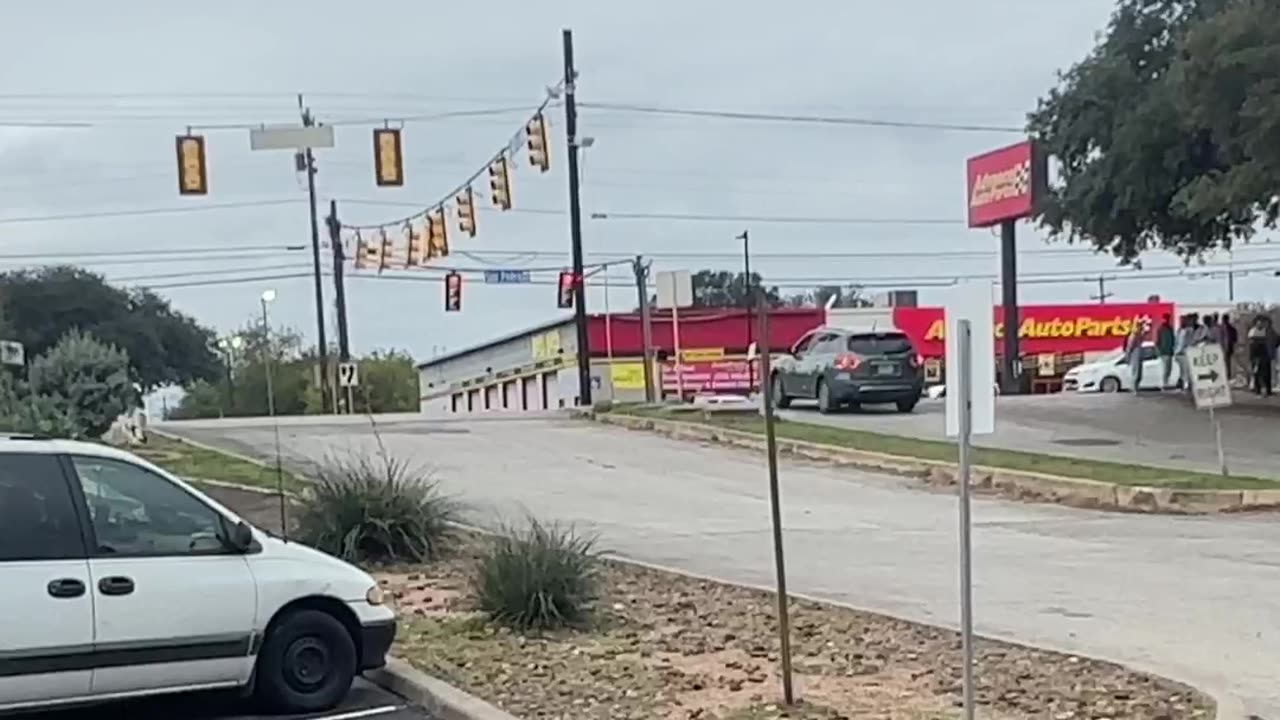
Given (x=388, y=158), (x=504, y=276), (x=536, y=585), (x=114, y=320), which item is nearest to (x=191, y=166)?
(x=388, y=158)

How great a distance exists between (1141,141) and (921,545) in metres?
17.3

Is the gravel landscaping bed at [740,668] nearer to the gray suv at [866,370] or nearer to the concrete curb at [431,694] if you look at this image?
the concrete curb at [431,694]

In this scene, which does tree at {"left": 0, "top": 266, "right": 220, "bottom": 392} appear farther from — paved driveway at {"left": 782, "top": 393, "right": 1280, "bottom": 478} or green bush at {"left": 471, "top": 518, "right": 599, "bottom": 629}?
green bush at {"left": 471, "top": 518, "right": 599, "bottom": 629}

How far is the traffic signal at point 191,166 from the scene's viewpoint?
26391 mm

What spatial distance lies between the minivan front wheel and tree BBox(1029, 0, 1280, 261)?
2137 cm

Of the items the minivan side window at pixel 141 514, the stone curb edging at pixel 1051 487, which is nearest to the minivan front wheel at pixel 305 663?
the minivan side window at pixel 141 514

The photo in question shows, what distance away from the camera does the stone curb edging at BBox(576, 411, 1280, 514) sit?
18.2 meters

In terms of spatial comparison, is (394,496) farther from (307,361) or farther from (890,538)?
(307,361)

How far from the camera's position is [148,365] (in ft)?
234

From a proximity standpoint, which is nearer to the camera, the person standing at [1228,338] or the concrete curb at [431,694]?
the concrete curb at [431,694]

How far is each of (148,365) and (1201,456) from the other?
185ft

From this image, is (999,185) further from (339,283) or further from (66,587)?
(66,587)

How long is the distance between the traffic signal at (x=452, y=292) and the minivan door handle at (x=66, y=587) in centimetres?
4824

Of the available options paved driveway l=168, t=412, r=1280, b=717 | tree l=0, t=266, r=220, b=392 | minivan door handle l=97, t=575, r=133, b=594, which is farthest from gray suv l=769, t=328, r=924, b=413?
tree l=0, t=266, r=220, b=392
